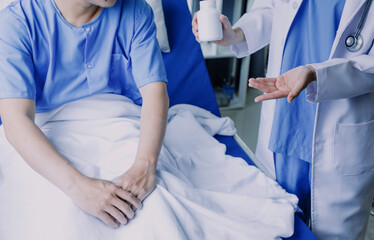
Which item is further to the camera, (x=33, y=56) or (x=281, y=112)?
(x=281, y=112)

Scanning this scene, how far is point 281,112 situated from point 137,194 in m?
0.55

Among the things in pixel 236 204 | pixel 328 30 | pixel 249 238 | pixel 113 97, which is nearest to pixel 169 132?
pixel 113 97

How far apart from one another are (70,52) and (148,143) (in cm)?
37

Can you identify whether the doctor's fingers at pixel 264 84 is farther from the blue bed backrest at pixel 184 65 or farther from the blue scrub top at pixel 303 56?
the blue bed backrest at pixel 184 65

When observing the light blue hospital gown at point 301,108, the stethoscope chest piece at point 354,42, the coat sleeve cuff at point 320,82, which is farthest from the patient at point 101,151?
the stethoscope chest piece at point 354,42

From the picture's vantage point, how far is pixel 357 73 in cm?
89

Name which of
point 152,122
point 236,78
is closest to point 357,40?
point 152,122

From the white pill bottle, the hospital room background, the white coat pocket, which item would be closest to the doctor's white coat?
the white coat pocket

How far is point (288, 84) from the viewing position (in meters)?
0.89

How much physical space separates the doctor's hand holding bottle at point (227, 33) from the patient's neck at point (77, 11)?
0.34m

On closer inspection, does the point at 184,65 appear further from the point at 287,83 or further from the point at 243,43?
the point at 287,83

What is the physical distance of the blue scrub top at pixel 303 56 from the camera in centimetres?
100

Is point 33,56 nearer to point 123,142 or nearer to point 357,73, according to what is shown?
point 123,142

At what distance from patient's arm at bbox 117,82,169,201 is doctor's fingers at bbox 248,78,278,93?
305 mm
